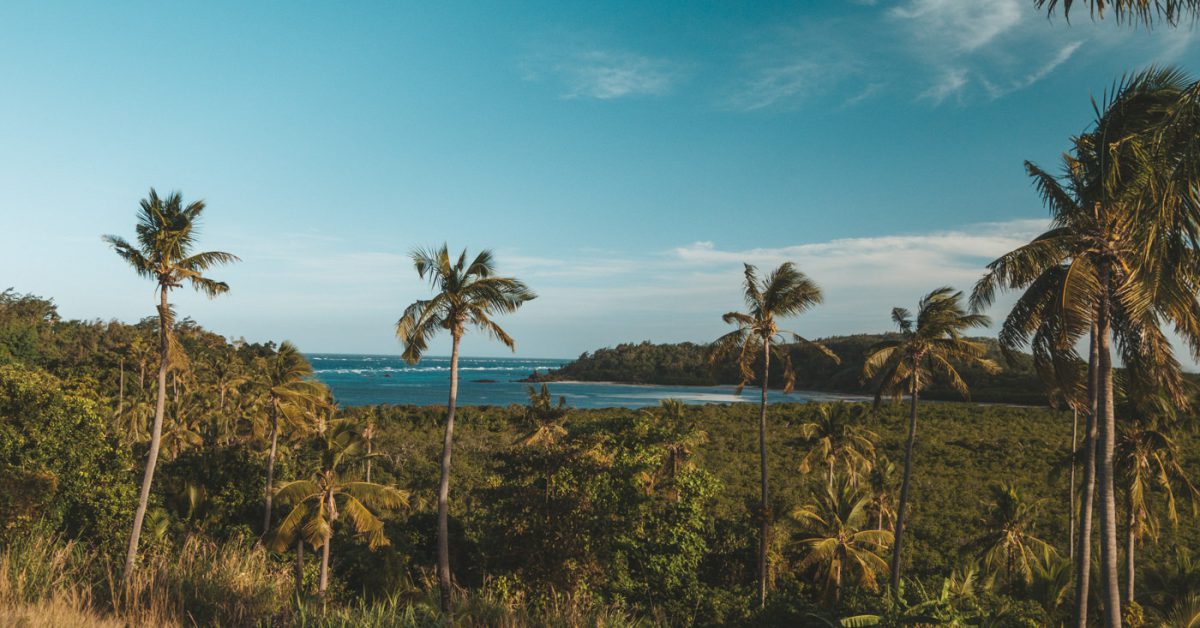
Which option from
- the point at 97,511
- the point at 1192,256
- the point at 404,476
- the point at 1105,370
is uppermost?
the point at 1192,256

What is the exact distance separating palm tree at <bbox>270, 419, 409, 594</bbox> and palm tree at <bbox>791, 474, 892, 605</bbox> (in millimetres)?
17761

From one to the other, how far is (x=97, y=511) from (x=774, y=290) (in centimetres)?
2670

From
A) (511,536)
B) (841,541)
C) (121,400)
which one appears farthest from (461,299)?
(121,400)

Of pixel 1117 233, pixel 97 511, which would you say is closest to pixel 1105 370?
pixel 1117 233

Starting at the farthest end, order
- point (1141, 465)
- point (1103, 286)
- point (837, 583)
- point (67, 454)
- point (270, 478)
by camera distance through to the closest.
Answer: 1. point (270, 478)
2. point (837, 583)
3. point (1141, 465)
4. point (67, 454)
5. point (1103, 286)

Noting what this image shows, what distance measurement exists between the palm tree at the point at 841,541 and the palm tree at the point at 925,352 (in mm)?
3906

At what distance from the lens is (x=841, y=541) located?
3123 cm

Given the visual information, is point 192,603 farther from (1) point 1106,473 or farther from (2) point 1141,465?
(2) point 1141,465

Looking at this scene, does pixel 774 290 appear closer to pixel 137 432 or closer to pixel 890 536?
pixel 890 536

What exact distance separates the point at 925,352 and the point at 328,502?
24128mm

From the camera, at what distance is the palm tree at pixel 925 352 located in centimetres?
2578

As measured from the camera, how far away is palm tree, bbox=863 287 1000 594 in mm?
25781

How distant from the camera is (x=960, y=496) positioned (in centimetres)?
5062

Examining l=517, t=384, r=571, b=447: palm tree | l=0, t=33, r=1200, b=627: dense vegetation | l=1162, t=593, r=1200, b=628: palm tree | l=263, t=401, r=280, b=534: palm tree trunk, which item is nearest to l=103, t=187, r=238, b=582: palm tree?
l=0, t=33, r=1200, b=627: dense vegetation
